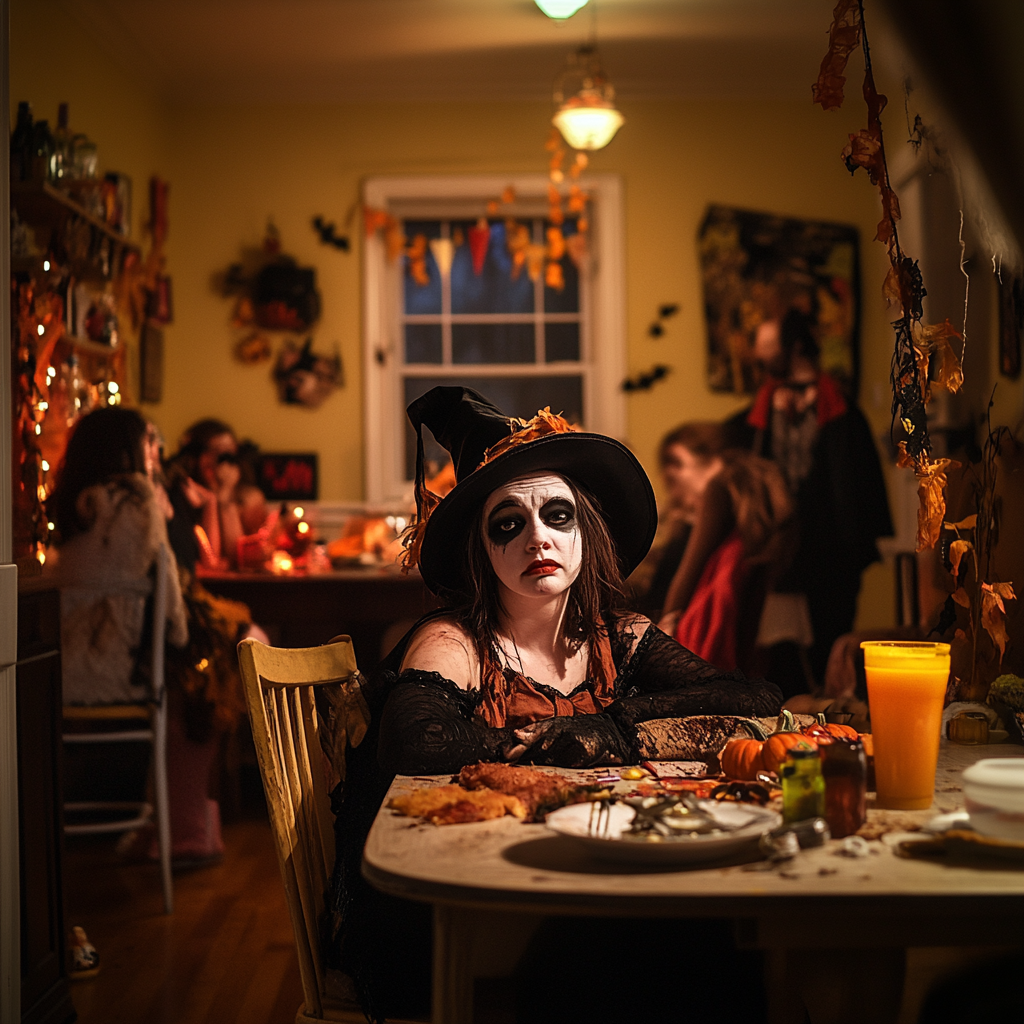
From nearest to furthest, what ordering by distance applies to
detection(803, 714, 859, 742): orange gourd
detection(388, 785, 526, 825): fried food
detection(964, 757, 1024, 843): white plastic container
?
detection(964, 757, 1024, 843): white plastic container
detection(388, 785, 526, 825): fried food
detection(803, 714, 859, 742): orange gourd

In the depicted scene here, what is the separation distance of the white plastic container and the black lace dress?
1.73ft

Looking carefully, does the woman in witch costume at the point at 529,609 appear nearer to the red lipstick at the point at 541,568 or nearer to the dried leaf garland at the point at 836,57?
the red lipstick at the point at 541,568

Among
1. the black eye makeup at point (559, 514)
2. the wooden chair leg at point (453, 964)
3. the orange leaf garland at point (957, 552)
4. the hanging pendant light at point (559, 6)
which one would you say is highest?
the hanging pendant light at point (559, 6)

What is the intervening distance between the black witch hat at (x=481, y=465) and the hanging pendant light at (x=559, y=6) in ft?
7.50

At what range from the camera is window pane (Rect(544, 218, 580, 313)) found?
5309 millimetres

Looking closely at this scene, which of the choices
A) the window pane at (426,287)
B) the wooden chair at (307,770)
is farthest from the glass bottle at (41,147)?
the wooden chair at (307,770)

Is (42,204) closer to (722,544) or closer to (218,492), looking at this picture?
(218,492)

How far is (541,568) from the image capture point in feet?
6.03

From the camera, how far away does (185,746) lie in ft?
11.4

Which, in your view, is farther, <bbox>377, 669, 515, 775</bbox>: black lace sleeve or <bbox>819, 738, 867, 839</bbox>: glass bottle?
<bbox>377, 669, 515, 775</bbox>: black lace sleeve

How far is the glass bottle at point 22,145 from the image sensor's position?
326cm

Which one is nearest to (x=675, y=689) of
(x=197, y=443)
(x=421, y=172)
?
(x=197, y=443)

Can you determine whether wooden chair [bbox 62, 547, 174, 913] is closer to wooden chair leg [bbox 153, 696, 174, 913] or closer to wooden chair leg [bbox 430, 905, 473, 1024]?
wooden chair leg [bbox 153, 696, 174, 913]

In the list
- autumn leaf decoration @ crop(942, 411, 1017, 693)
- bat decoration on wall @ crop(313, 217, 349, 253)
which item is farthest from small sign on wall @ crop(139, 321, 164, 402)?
autumn leaf decoration @ crop(942, 411, 1017, 693)
